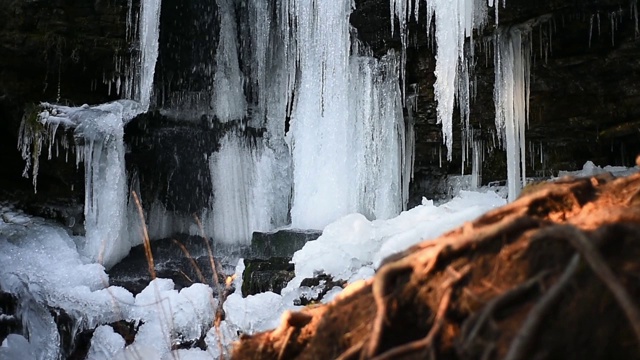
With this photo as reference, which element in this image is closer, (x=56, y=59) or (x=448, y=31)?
(x=448, y=31)

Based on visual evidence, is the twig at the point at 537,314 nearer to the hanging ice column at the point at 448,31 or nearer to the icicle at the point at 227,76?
the hanging ice column at the point at 448,31

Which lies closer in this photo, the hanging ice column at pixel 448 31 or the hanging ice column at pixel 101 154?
the hanging ice column at pixel 448 31

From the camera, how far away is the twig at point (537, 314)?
59.0 inches

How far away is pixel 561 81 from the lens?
892 cm

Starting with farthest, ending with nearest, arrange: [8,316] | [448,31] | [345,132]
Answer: [345,132]
[8,316]
[448,31]

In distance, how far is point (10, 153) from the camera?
37.7 feet

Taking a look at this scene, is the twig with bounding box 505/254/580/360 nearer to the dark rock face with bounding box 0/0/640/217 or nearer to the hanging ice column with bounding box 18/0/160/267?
the dark rock face with bounding box 0/0/640/217

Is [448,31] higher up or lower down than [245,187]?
higher up

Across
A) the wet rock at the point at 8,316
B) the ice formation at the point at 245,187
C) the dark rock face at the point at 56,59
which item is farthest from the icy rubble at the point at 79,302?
the ice formation at the point at 245,187

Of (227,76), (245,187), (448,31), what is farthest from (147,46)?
(448,31)

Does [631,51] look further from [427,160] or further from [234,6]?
[234,6]

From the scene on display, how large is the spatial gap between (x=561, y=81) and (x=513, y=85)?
93 centimetres

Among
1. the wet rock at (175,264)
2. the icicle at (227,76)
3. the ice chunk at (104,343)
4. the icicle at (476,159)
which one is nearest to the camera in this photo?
the ice chunk at (104,343)

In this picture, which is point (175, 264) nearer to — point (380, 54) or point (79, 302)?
point (79, 302)
